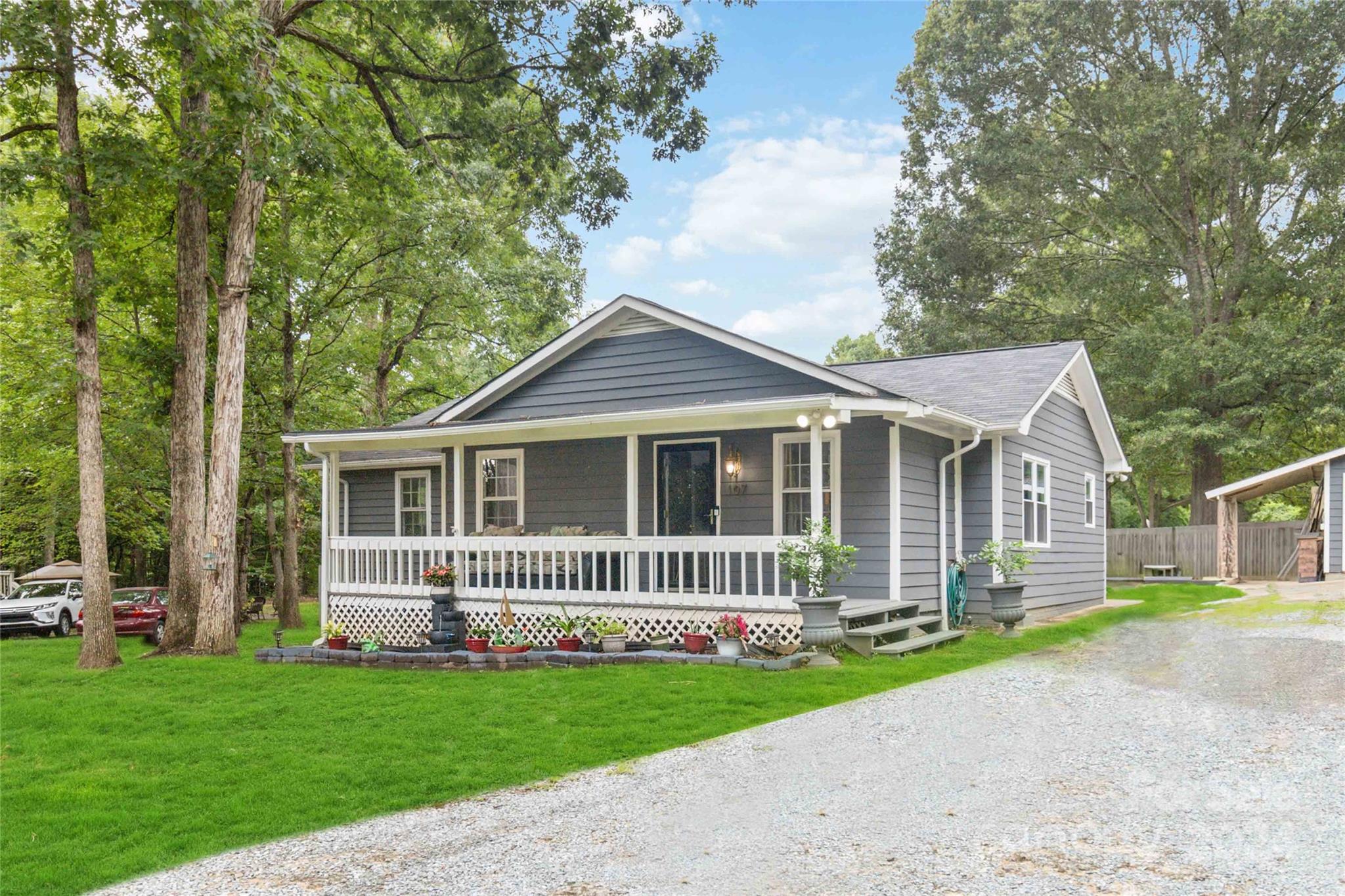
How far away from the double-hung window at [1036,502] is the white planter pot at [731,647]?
634 centimetres

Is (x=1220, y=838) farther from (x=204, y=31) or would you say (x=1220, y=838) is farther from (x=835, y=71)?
(x=835, y=71)

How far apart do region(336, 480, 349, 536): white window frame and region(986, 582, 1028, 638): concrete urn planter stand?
35.4 feet

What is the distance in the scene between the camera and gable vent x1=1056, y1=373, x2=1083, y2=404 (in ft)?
53.6

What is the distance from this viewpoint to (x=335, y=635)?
43.4ft

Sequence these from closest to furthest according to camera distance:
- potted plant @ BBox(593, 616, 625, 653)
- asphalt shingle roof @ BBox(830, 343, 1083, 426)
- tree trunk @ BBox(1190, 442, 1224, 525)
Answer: potted plant @ BBox(593, 616, 625, 653) < asphalt shingle roof @ BBox(830, 343, 1083, 426) < tree trunk @ BBox(1190, 442, 1224, 525)

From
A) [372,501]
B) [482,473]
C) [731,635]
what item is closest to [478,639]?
[731,635]

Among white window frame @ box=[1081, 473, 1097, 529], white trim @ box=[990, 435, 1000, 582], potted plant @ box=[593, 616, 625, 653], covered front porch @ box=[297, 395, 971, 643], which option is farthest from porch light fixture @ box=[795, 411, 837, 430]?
white window frame @ box=[1081, 473, 1097, 529]

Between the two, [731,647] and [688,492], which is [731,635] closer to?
[731,647]

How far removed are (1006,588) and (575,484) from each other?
6282 mm

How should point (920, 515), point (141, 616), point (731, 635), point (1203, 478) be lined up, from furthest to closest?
point (1203, 478), point (141, 616), point (920, 515), point (731, 635)

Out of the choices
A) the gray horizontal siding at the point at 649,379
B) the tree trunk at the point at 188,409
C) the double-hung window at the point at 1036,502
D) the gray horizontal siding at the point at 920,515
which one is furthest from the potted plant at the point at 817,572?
the tree trunk at the point at 188,409

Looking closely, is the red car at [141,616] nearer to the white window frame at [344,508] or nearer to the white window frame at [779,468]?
the white window frame at [344,508]

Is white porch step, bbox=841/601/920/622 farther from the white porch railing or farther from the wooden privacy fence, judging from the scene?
the wooden privacy fence

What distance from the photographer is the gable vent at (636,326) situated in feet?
45.7
